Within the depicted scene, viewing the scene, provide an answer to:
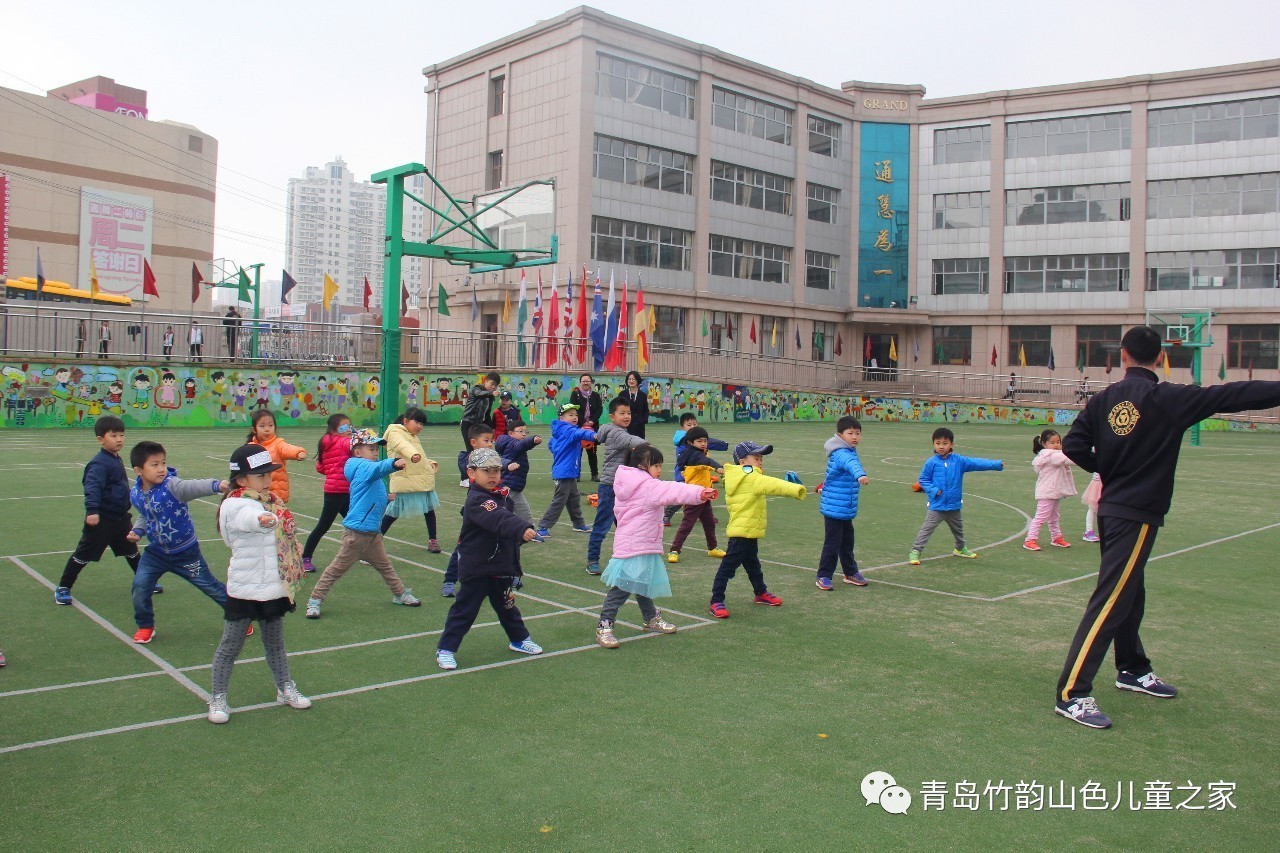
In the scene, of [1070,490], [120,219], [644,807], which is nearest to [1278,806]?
[644,807]

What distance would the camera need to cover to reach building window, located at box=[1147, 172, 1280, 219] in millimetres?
48469

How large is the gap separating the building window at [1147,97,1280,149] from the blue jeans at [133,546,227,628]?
53.6 meters

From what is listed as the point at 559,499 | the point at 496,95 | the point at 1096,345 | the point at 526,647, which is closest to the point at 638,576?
the point at 526,647

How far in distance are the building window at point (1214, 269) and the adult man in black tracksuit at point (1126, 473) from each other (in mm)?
50383

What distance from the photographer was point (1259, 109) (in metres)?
48.6

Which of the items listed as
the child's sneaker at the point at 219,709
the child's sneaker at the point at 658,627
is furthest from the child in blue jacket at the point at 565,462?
the child's sneaker at the point at 219,709

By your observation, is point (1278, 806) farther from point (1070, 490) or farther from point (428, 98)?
point (428, 98)

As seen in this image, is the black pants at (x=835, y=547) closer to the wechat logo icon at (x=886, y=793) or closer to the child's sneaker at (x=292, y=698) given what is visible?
the wechat logo icon at (x=886, y=793)

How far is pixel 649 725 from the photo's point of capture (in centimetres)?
583

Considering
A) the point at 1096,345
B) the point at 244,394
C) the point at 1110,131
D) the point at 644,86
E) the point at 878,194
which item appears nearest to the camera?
the point at 244,394

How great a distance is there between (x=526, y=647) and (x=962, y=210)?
51.5 metres

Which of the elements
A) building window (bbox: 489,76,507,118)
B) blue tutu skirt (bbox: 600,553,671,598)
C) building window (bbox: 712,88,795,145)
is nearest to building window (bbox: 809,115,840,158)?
building window (bbox: 712,88,795,145)

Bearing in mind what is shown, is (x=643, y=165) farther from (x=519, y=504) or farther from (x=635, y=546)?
(x=635, y=546)

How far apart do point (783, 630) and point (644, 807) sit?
11.9 ft
